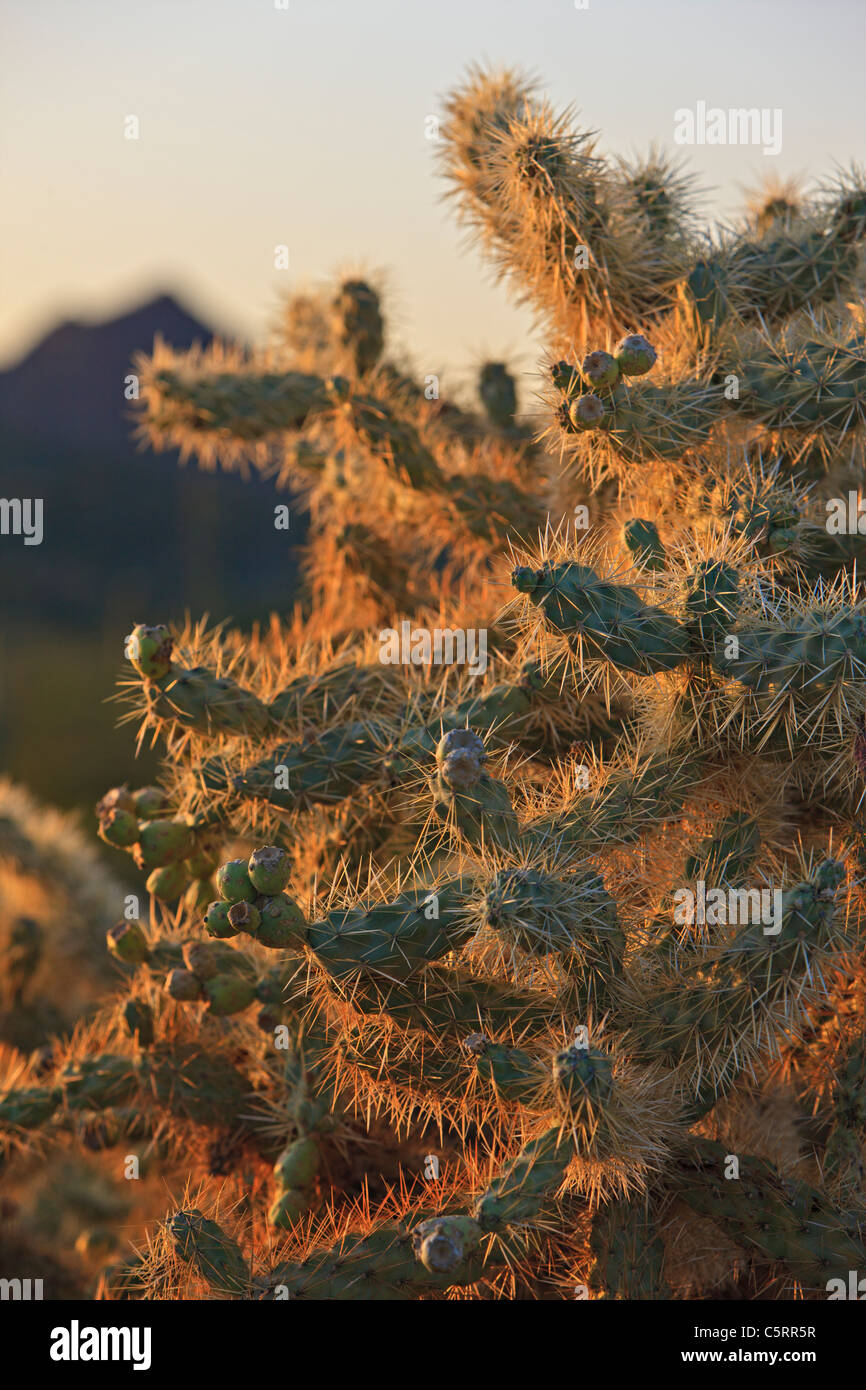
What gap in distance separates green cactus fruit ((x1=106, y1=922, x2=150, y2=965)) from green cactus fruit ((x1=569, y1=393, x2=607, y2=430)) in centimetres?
129

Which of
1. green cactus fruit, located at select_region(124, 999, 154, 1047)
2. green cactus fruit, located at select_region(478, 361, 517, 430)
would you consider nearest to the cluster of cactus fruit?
green cactus fruit, located at select_region(124, 999, 154, 1047)

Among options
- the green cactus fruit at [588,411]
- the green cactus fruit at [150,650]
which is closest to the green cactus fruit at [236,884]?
the green cactus fruit at [150,650]

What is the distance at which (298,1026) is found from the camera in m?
2.21

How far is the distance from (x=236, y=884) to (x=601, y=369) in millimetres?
947

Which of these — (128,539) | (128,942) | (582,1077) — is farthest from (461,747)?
(128,539)

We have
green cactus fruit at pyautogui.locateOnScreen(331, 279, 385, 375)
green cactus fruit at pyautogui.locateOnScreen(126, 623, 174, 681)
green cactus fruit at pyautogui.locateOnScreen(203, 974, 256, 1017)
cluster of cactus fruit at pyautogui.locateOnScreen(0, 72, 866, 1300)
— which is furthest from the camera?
green cactus fruit at pyautogui.locateOnScreen(331, 279, 385, 375)

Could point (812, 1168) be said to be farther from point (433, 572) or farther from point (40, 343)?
point (40, 343)

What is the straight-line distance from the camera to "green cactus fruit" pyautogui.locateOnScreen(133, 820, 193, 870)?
2201 millimetres

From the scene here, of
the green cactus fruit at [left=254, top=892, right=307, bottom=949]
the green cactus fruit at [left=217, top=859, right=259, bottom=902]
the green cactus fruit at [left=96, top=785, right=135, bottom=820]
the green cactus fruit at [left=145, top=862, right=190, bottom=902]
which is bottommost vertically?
the green cactus fruit at [left=254, top=892, right=307, bottom=949]

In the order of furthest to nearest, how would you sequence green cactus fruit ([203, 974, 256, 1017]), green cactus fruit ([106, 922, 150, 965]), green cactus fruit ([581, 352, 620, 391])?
green cactus fruit ([106, 922, 150, 965]) < green cactus fruit ([203, 974, 256, 1017]) < green cactus fruit ([581, 352, 620, 391])

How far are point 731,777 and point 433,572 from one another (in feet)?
4.26

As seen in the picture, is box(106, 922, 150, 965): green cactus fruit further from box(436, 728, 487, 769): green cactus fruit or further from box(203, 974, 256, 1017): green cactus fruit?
box(436, 728, 487, 769): green cactus fruit

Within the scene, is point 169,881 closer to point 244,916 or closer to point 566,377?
point 244,916

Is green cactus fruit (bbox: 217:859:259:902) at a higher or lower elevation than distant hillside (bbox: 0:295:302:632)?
lower
